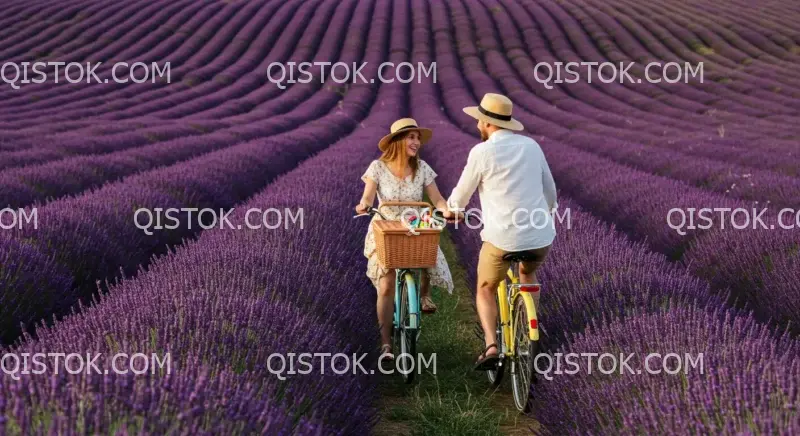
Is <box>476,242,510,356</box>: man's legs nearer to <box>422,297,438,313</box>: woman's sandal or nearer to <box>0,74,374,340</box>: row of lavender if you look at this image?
<box>422,297,438,313</box>: woman's sandal

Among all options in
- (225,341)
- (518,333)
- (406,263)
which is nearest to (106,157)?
(406,263)

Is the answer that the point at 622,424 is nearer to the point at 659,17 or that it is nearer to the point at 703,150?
the point at 703,150

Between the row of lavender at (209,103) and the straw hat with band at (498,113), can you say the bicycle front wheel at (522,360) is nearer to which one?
the straw hat with band at (498,113)

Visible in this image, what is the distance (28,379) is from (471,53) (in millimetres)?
29456

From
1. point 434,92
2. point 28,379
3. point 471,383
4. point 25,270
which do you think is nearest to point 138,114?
point 434,92

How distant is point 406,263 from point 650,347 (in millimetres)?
1174

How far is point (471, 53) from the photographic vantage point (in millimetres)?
29547

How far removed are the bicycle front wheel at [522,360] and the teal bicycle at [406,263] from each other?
468 mm

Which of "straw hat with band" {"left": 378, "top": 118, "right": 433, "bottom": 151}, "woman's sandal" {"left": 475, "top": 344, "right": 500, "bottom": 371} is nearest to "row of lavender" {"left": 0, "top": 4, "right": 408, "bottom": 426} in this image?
"woman's sandal" {"left": 475, "top": 344, "right": 500, "bottom": 371}

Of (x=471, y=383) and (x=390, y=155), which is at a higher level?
(x=390, y=155)

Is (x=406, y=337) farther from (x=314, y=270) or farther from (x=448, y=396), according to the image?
(x=314, y=270)

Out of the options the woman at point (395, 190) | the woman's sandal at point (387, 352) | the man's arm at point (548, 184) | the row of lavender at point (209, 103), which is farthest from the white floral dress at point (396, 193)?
the row of lavender at point (209, 103)

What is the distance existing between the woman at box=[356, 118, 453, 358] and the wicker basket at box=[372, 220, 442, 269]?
355 mm

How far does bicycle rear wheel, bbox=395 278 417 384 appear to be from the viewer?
3207mm
